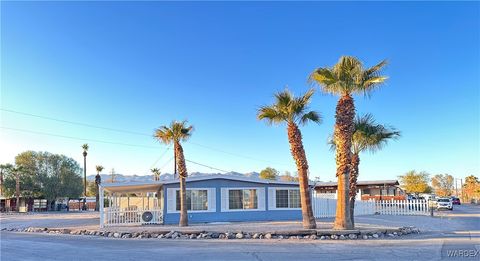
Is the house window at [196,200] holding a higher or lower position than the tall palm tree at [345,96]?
lower

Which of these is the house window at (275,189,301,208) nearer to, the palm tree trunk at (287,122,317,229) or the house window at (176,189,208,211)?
the house window at (176,189,208,211)

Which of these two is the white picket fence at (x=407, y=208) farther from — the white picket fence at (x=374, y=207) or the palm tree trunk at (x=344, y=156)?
the palm tree trunk at (x=344, y=156)

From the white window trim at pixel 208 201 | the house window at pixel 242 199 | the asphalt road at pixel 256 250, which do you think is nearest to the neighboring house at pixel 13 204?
the white window trim at pixel 208 201

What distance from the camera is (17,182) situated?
59.1 m

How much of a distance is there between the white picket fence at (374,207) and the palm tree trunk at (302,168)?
1120 centimetres

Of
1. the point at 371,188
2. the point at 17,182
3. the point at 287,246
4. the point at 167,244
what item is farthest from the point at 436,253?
the point at 17,182

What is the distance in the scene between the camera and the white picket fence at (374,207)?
99.7 ft

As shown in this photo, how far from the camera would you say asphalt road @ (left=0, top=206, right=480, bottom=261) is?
12.0 m

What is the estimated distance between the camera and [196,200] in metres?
25.4

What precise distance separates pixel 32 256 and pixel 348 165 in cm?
1159

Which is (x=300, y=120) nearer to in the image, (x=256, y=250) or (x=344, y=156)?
(x=344, y=156)

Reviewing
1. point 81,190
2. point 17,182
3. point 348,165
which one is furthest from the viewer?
point 81,190

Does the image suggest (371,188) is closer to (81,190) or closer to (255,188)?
(255,188)

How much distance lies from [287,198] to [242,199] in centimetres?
302
